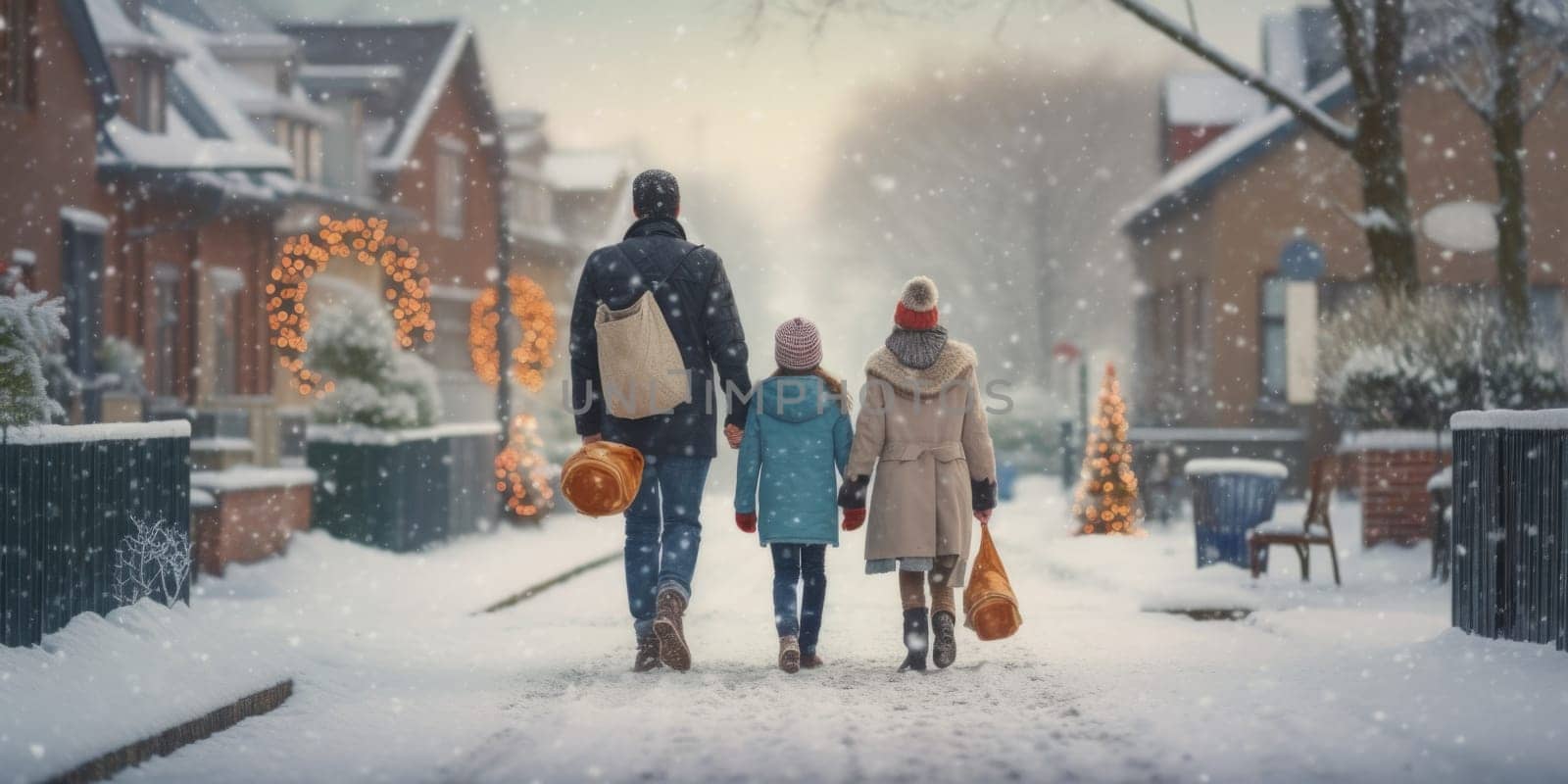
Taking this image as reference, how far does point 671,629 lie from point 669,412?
1.02 meters

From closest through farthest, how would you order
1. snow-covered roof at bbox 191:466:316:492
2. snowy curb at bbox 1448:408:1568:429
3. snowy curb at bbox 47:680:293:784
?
snowy curb at bbox 47:680:293:784 < snowy curb at bbox 1448:408:1568:429 < snow-covered roof at bbox 191:466:316:492

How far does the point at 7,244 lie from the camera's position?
18422 mm

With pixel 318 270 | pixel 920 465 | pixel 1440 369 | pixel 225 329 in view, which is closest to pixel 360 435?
pixel 920 465

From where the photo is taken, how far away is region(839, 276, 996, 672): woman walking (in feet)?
26.7

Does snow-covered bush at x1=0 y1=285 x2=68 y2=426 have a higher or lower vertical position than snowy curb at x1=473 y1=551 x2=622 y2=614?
higher

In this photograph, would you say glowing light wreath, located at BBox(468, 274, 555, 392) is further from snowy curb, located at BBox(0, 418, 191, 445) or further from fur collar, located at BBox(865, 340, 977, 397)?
fur collar, located at BBox(865, 340, 977, 397)

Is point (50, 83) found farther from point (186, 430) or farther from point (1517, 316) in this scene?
point (1517, 316)

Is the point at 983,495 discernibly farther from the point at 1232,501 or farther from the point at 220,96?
the point at 220,96

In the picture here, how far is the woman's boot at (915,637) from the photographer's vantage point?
26.9 ft

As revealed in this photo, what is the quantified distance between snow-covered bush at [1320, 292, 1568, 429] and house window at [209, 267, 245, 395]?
16.0 meters

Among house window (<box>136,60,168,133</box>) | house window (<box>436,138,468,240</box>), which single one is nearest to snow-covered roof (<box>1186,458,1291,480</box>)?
house window (<box>136,60,168,133</box>)

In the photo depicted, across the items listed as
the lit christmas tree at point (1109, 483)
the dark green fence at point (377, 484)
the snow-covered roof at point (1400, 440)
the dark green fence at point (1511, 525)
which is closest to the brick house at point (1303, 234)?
the lit christmas tree at point (1109, 483)

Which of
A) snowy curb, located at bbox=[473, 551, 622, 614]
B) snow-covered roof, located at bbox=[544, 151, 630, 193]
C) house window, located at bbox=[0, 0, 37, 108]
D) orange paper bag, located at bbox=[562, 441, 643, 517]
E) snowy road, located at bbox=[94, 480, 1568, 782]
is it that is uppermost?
snow-covered roof, located at bbox=[544, 151, 630, 193]

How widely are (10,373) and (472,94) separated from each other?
27.6 meters
